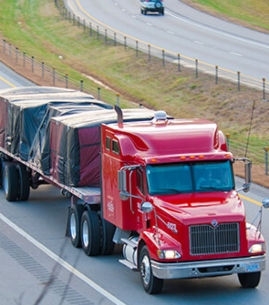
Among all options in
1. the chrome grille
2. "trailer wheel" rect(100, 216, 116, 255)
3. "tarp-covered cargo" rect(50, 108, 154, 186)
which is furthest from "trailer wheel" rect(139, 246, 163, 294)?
"tarp-covered cargo" rect(50, 108, 154, 186)

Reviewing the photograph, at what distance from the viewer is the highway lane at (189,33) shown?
57469 mm

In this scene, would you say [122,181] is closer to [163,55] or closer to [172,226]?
[172,226]

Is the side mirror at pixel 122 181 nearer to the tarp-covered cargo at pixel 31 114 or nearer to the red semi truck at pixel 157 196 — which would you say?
the red semi truck at pixel 157 196

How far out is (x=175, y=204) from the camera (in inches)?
692

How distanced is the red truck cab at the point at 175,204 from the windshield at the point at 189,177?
0.05 feet

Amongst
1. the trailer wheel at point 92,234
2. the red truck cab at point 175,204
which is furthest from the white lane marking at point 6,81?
the red truck cab at point 175,204

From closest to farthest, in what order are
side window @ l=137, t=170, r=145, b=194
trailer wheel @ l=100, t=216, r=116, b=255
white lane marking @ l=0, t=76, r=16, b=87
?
side window @ l=137, t=170, r=145, b=194, trailer wheel @ l=100, t=216, r=116, b=255, white lane marking @ l=0, t=76, r=16, b=87

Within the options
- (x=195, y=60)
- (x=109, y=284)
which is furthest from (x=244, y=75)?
(x=109, y=284)

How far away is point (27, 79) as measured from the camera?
5216 centimetres

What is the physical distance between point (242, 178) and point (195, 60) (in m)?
27.7

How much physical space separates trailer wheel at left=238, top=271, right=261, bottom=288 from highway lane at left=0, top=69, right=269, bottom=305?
0.46ft

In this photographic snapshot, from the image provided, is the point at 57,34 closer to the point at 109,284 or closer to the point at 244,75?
the point at 244,75

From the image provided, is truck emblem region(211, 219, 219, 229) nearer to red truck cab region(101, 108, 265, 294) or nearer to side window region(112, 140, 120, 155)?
red truck cab region(101, 108, 265, 294)

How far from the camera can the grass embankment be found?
1667 inches
